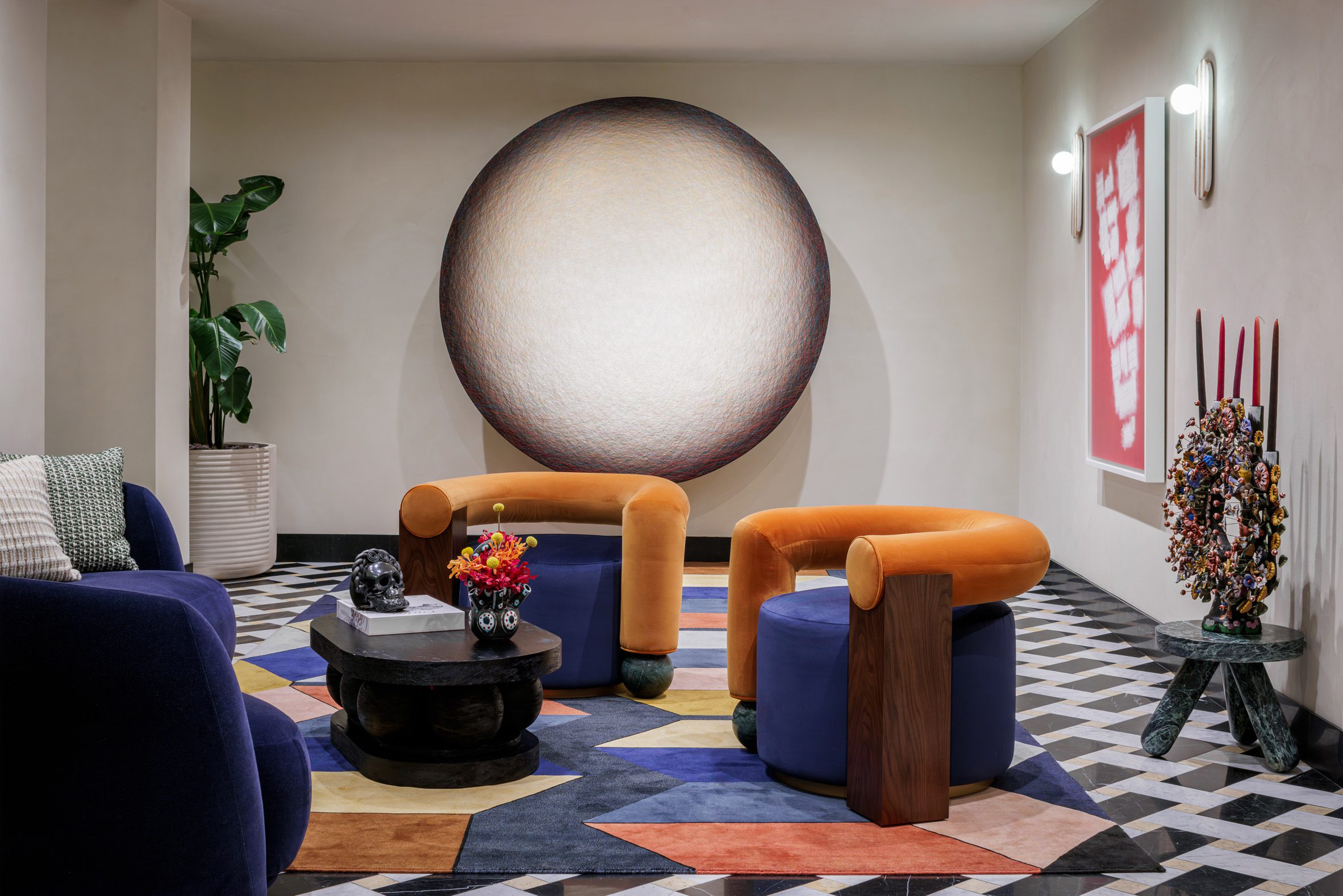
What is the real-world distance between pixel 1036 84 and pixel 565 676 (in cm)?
400

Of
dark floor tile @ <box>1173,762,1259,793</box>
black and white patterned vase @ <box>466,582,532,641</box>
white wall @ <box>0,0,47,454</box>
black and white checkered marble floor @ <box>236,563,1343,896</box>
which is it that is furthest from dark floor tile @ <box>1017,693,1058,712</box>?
white wall @ <box>0,0,47,454</box>

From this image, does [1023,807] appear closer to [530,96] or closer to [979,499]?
[979,499]

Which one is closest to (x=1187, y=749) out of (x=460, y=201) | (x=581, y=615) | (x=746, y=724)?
(x=746, y=724)

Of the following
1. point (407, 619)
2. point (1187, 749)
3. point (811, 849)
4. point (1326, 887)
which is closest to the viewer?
point (1326, 887)

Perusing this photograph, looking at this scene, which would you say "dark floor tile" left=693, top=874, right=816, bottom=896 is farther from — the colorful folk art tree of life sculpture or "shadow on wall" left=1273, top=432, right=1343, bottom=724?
"shadow on wall" left=1273, top=432, right=1343, bottom=724

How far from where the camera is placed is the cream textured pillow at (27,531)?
3082 mm

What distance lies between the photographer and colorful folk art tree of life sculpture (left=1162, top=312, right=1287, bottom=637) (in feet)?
9.66

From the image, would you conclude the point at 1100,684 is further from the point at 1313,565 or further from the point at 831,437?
the point at 831,437

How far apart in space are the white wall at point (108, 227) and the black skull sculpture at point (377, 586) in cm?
244

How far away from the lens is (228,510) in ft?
18.0

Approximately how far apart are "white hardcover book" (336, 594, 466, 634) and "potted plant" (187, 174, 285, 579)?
273cm

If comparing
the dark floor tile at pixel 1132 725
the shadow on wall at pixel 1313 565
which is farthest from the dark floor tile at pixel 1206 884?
the dark floor tile at pixel 1132 725

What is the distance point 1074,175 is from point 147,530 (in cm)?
401

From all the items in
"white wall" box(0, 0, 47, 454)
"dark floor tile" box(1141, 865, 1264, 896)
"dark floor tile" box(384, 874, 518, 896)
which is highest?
"white wall" box(0, 0, 47, 454)
